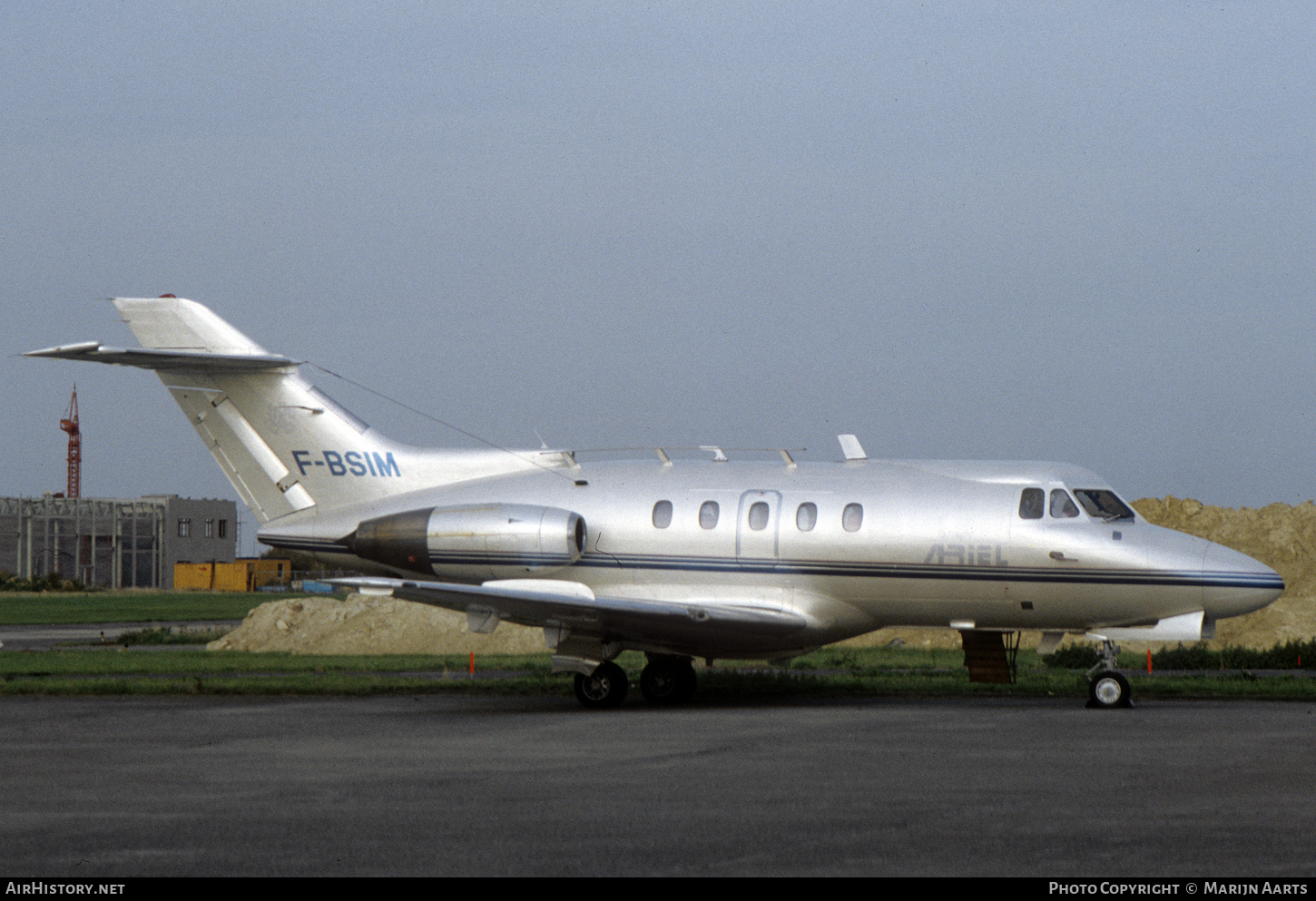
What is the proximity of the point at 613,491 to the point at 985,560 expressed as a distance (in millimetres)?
5485

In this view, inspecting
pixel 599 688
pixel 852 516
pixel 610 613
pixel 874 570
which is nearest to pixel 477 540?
pixel 599 688

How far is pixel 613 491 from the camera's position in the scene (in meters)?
21.8

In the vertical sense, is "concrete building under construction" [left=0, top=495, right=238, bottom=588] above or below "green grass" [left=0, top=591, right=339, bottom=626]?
above

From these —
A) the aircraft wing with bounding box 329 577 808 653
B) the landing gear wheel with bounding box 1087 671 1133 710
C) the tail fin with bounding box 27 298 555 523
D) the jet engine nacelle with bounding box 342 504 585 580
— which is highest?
the tail fin with bounding box 27 298 555 523

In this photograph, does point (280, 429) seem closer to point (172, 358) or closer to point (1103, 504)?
point (172, 358)

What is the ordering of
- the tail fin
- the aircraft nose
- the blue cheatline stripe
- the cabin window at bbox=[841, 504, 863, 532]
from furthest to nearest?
the tail fin, the cabin window at bbox=[841, 504, 863, 532], the blue cheatline stripe, the aircraft nose

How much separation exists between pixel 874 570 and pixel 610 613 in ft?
12.3

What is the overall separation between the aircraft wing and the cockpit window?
4125mm

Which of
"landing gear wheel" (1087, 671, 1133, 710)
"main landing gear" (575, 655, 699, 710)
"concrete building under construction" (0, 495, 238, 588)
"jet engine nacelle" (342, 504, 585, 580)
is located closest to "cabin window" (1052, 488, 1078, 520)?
"landing gear wheel" (1087, 671, 1133, 710)

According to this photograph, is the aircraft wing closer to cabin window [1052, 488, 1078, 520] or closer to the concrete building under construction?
cabin window [1052, 488, 1078, 520]

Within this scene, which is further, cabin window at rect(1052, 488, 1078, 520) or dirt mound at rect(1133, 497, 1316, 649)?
dirt mound at rect(1133, 497, 1316, 649)

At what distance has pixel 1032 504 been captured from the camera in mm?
20047

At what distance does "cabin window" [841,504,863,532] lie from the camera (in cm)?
2045
